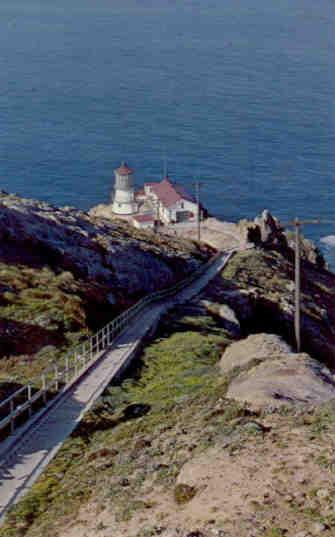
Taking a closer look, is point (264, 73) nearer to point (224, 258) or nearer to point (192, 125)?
point (192, 125)

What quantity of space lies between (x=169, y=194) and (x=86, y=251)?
4630cm

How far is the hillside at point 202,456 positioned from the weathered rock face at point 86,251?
15122 mm

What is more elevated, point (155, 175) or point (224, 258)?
point (155, 175)

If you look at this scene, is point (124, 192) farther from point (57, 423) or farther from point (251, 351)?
point (57, 423)

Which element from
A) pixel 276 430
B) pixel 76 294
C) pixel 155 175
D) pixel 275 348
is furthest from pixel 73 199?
pixel 276 430

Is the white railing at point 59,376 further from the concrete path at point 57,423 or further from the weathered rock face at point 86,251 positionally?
the weathered rock face at point 86,251

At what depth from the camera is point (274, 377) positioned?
23062mm

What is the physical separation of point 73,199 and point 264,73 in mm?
95546

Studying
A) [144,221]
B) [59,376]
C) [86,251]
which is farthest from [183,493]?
[144,221]

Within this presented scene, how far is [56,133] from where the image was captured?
144m

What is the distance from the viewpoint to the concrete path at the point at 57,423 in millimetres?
19169

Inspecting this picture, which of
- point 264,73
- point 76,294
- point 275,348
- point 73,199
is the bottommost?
point 275,348

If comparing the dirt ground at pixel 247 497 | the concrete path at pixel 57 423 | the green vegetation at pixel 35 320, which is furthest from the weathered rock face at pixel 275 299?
the dirt ground at pixel 247 497

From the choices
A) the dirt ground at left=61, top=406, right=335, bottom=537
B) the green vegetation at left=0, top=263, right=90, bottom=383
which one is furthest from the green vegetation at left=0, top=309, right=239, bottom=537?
the green vegetation at left=0, top=263, right=90, bottom=383
